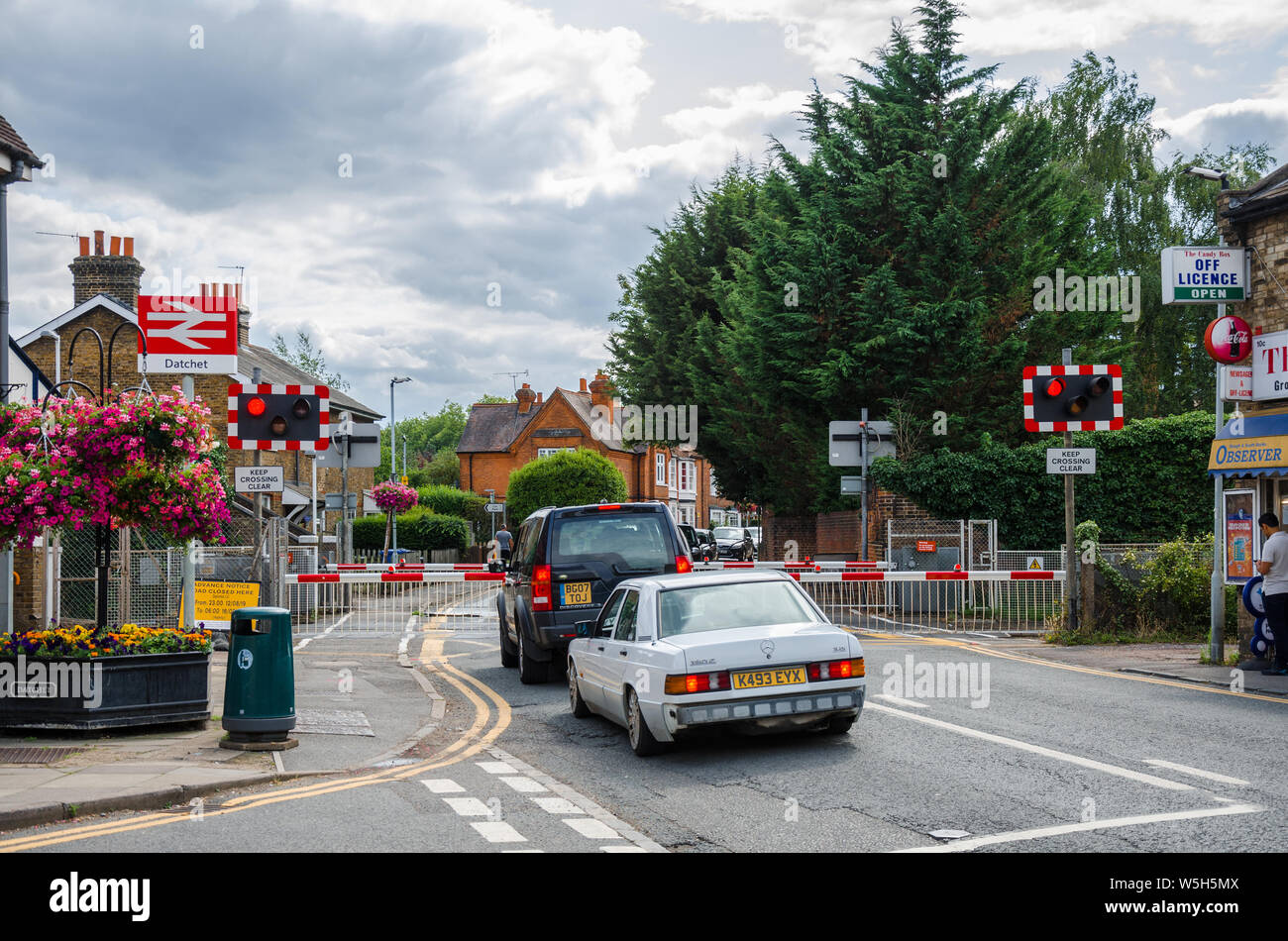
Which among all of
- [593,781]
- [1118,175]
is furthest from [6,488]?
[1118,175]

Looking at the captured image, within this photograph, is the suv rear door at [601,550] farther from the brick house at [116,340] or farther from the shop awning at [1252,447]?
the brick house at [116,340]

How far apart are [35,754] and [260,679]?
179 centimetres

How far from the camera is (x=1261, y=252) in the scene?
15.6m

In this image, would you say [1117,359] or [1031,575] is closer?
[1031,575]

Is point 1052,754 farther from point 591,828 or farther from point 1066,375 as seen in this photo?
point 1066,375

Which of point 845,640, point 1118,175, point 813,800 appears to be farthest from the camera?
point 1118,175

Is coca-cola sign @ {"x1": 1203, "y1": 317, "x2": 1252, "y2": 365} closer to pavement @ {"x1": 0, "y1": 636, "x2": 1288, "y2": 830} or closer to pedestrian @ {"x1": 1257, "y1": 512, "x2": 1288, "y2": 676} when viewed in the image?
pedestrian @ {"x1": 1257, "y1": 512, "x2": 1288, "y2": 676}

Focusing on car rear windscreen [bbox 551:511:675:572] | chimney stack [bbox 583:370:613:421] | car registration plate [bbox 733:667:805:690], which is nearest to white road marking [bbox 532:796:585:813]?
car registration plate [bbox 733:667:805:690]

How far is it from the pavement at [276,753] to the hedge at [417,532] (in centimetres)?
3638

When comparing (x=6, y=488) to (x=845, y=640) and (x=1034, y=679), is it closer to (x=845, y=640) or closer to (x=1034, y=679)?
(x=845, y=640)

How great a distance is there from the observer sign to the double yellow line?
9.56 m

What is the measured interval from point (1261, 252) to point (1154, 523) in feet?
37.6

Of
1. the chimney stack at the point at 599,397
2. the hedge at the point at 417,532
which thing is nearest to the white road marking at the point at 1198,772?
the hedge at the point at 417,532

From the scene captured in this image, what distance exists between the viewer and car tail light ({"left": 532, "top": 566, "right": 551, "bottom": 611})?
14219 mm
